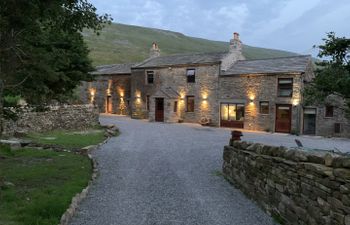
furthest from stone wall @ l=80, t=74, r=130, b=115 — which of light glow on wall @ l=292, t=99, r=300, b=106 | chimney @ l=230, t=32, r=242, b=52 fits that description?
light glow on wall @ l=292, t=99, r=300, b=106

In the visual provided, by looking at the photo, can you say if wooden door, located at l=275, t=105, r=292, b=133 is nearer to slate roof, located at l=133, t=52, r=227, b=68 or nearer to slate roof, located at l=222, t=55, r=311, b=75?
slate roof, located at l=222, t=55, r=311, b=75

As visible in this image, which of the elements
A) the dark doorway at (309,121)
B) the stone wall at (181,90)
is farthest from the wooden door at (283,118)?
the stone wall at (181,90)

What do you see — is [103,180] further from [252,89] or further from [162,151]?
[252,89]

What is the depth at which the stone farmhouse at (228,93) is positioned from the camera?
31.0m

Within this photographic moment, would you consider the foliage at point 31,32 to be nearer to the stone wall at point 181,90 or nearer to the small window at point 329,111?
the small window at point 329,111

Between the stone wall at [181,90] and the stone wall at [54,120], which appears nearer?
the stone wall at [54,120]

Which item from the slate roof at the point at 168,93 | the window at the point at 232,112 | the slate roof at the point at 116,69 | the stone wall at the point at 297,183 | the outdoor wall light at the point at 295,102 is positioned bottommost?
the stone wall at the point at 297,183

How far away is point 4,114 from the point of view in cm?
1060

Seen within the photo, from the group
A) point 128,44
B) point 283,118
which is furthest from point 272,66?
point 128,44

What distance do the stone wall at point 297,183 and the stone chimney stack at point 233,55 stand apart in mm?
26927

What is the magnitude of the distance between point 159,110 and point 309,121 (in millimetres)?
16594

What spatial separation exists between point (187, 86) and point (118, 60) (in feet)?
175

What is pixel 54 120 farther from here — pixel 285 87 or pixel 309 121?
pixel 309 121

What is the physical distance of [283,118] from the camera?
32062mm
